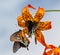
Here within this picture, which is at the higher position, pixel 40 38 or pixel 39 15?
pixel 39 15

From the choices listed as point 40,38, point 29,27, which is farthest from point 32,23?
point 40,38

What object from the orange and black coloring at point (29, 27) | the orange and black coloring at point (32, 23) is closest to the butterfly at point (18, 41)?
the orange and black coloring at point (29, 27)

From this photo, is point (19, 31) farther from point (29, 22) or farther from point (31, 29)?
point (29, 22)

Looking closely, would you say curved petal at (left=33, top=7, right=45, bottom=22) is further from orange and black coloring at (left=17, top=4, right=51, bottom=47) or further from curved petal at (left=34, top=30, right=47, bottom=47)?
curved petal at (left=34, top=30, right=47, bottom=47)

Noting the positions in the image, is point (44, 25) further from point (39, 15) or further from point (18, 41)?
point (18, 41)

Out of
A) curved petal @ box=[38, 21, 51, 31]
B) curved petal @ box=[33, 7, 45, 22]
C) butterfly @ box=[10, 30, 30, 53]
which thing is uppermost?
curved petal @ box=[33, 7, 45, 22]

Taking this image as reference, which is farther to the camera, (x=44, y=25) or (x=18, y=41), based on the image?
(x=44, y=25)

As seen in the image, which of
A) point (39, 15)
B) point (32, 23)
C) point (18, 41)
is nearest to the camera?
point (18, 41)

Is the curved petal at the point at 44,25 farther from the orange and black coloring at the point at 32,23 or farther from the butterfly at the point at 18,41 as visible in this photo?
the butterfly at the point at 18,41

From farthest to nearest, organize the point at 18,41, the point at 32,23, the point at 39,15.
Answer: the point at 32,23 → the point at 39,15 → the point at 18,41

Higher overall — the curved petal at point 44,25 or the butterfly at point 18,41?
the curved petal at point 44,25

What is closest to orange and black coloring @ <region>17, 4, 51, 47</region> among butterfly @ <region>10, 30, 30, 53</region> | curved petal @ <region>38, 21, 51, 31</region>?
curved petal @ <region>38, 21, 51, 31</region>
